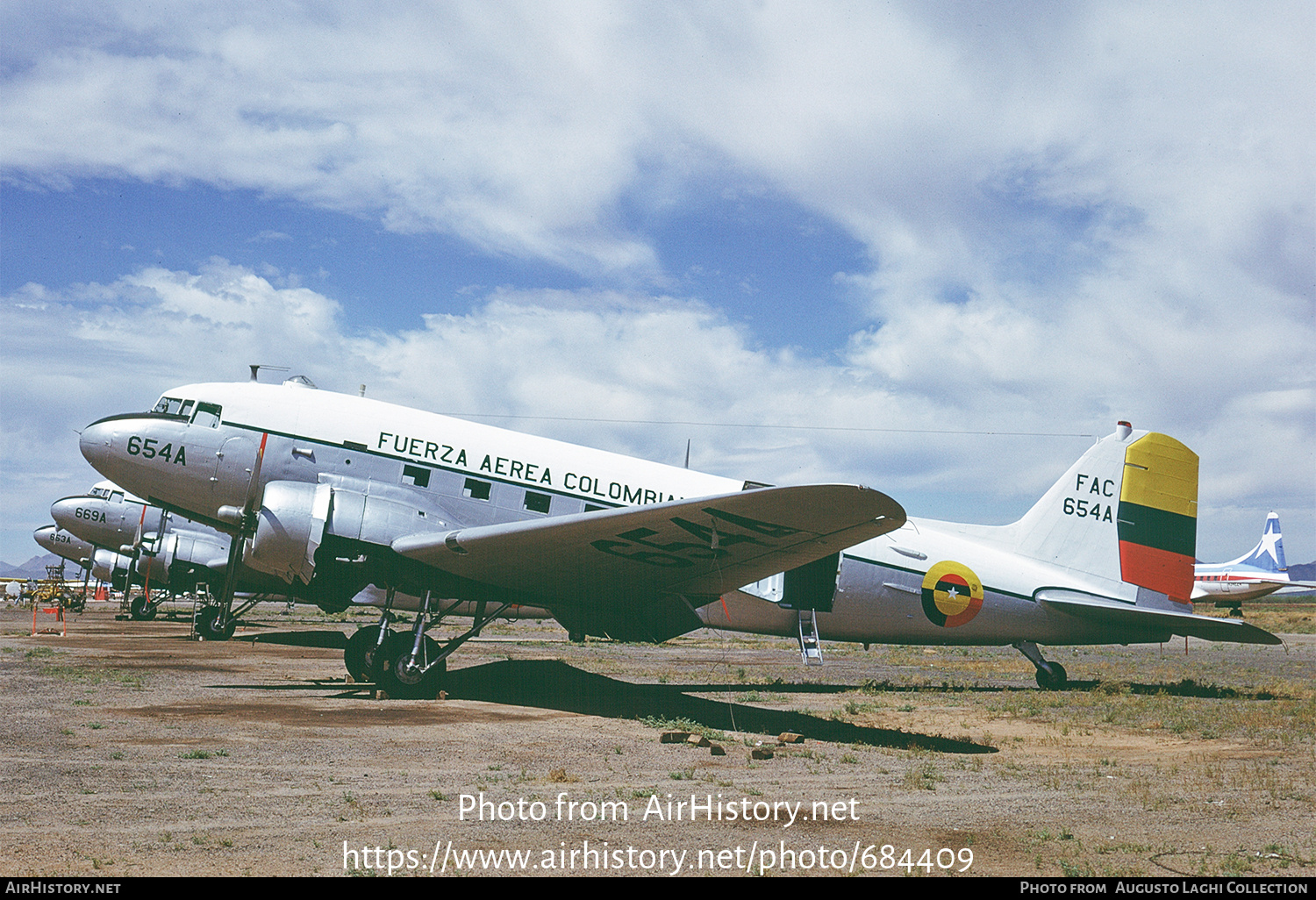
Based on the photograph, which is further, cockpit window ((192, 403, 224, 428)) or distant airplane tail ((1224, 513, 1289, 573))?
distant airplane tail ((1224, 513, 1289, 573))

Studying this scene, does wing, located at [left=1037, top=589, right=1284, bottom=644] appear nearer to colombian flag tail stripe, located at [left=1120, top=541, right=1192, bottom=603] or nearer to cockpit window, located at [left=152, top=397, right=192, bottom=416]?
colombian flag tail stripe, located at [left=1120, top=541, right=1192, bottom=603]

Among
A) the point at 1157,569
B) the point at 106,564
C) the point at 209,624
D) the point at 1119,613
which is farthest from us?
the point at 106,564

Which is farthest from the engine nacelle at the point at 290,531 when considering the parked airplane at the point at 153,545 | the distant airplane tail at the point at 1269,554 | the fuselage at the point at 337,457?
the distant airplane tail at the point at 1269,554

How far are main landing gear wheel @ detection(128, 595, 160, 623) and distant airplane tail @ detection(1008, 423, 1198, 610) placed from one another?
32743mm

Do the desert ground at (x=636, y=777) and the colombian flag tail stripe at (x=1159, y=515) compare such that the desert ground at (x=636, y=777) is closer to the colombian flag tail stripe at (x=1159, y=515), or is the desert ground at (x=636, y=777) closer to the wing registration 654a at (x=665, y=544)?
the wing registration 654a at (x=665, y=544)

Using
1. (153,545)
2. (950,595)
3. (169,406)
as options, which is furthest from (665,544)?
(153,545)

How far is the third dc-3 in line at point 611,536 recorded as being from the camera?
1141 centimetres

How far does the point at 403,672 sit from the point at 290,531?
8.66 feet

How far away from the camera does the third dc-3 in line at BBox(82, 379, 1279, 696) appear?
37.4 feet

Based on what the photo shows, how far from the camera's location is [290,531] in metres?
12.1

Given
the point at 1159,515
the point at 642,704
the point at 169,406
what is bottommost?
the point at 642,704

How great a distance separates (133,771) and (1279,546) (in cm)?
9183

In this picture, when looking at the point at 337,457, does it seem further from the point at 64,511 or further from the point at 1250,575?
the point at 1250,575

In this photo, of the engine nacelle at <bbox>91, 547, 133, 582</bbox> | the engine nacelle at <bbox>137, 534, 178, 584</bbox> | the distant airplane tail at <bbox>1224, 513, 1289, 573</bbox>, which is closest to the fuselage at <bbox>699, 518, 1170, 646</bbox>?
the engine nacelle at <bbox>137, 534, 178, 584</bbox>
